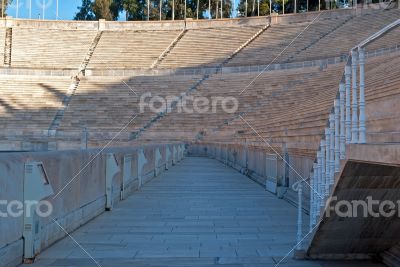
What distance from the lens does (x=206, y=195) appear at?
11.9 m

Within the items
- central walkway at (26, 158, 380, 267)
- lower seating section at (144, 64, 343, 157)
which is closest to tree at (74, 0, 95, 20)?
lower seating section at (144, 64, 343, 157)

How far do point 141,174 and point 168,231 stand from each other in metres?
6.22

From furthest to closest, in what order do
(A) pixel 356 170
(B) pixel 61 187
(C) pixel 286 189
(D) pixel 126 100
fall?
(D) pixel 126 100 < (C) pixel 286 189 < (B) pixel 61 187 < (A) pixel 356 170

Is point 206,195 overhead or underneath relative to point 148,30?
underneath

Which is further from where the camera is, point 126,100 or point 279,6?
point 279,6

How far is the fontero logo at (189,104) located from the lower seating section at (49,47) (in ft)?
27.9

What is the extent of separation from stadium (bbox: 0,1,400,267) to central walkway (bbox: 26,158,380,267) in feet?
0.09

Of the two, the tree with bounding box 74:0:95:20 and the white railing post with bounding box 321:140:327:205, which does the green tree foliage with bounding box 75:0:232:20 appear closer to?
the tree with bounding box 74:0:95:20

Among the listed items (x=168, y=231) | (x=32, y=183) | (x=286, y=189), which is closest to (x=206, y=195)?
(x=286, y=189)

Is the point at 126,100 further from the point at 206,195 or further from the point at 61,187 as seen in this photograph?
the point at 61,187

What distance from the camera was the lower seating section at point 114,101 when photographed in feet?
117

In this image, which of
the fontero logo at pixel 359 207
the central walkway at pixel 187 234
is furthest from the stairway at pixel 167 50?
the fontero logo at pixel 359 207

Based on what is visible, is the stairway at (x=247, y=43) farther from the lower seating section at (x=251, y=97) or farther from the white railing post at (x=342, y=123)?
the white railing post at (x=342, y=123)

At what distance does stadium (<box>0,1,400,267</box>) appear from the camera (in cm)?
534
